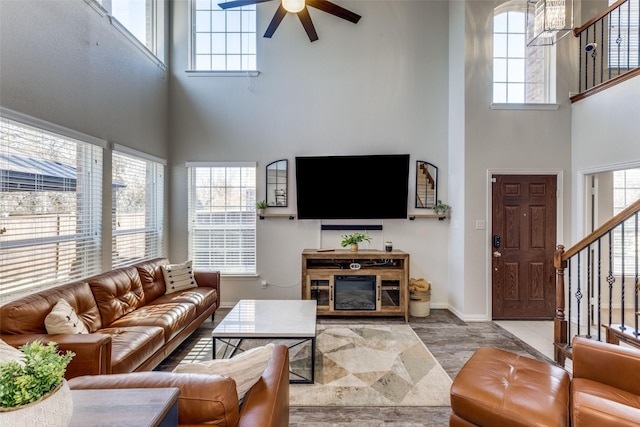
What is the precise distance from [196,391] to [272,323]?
1708mm

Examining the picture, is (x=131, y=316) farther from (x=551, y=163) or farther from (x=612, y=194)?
(x=612, y=194)

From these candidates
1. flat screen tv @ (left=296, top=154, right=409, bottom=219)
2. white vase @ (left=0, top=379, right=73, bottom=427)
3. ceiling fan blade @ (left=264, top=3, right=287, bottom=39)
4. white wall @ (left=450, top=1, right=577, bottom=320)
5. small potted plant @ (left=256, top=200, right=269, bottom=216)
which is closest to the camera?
white vase @ (left=0, top=379, right=73, bottom=427)

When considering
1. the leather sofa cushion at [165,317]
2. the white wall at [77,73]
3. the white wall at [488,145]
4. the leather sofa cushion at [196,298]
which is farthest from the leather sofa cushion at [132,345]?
the white wall at [488,145]

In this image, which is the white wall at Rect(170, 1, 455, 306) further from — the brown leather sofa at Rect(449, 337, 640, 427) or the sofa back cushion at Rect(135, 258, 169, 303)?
the brown leather sofa at Rect(449, 337, 640, 427)

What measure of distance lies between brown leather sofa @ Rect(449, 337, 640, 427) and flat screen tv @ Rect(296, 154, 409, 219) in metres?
2.90

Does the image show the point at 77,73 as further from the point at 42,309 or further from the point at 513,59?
the point at 513,59

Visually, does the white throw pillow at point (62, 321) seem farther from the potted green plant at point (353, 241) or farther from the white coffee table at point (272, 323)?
the potted green plant at point (353, 241)

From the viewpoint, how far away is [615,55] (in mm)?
4562

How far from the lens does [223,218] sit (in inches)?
199

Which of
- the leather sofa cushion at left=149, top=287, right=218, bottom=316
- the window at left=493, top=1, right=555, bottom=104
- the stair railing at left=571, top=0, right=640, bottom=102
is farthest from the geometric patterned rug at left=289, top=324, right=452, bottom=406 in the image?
the stair railing at left=571, top=0, right=640, bottom=102

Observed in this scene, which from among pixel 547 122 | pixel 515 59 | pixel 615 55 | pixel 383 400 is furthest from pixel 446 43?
pixel 383 400

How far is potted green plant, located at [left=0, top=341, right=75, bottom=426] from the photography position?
864mm

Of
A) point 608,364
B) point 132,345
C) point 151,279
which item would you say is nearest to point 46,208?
point 151,279

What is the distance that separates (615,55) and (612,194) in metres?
2.01
